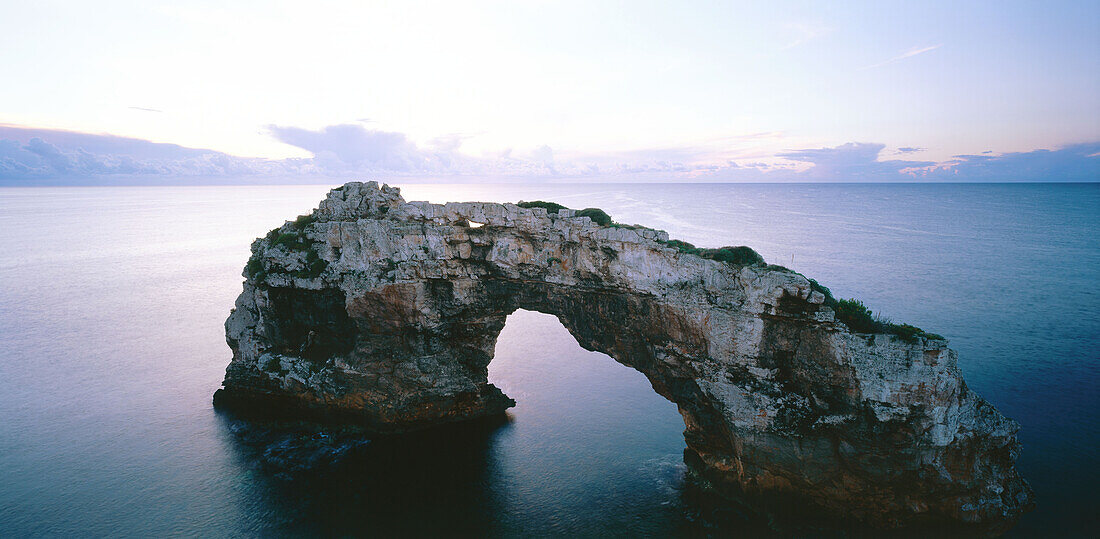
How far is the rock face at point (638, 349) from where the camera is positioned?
69.0 feet

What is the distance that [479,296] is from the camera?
30391 millimetres

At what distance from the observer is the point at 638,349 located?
27.0 meters

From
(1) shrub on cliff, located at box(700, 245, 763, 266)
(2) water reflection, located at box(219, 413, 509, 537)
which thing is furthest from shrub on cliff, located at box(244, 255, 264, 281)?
(1) shrub on cliff, located at box(700, 245, 763, 266)

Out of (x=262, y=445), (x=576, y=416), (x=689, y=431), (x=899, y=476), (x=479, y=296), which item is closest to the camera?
(x=899, y=476)

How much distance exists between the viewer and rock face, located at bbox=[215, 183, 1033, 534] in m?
21.0

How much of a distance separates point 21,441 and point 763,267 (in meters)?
46.8

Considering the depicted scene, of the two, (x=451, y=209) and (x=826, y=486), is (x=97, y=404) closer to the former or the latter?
(x=451, y=209)

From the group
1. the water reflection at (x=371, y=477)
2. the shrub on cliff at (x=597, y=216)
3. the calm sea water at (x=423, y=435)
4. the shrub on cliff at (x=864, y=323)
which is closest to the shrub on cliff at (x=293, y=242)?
the water reflection at (x=371, y=477)

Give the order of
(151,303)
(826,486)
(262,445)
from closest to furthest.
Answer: (826,486) < (262,445) < (151,303)

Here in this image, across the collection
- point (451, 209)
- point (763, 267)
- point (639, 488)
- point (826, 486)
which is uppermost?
point (451, 209)

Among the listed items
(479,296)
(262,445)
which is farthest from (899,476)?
(262,445)

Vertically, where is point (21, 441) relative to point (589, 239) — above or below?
below

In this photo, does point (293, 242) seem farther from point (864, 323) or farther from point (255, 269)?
point (864, 323)

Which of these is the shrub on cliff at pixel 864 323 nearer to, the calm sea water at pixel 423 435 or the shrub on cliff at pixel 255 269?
the calm sea water at pixel 423 435
